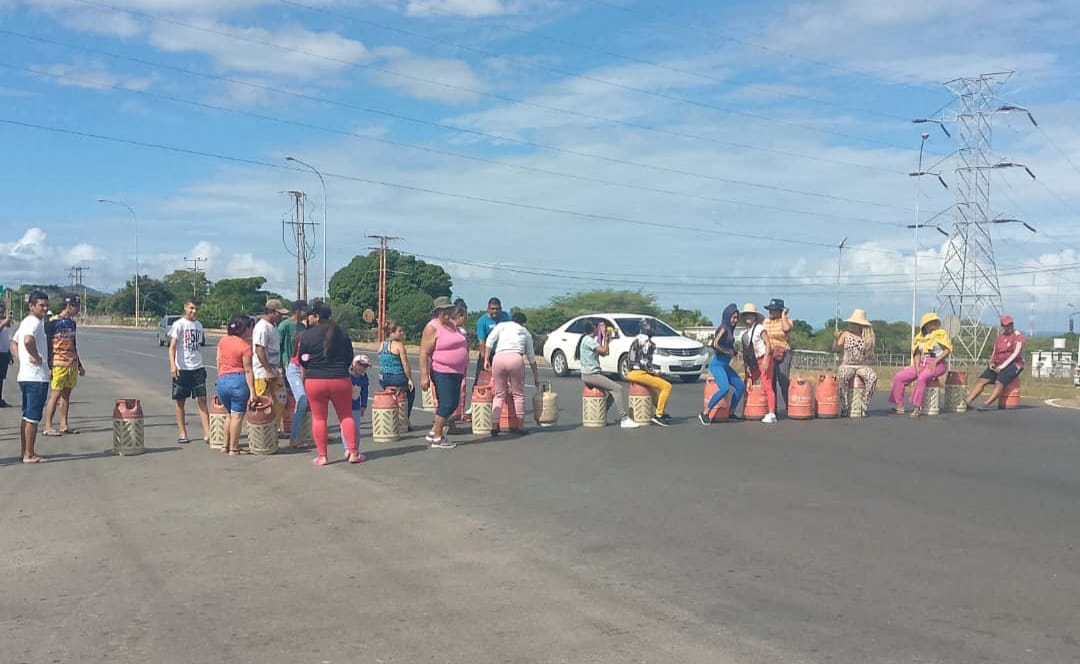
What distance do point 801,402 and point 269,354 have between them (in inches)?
324

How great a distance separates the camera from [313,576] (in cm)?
673

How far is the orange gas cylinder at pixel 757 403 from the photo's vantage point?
15836 millimetres

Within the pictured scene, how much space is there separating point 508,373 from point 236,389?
3.47 meters

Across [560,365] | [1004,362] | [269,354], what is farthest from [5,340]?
[1004,362]

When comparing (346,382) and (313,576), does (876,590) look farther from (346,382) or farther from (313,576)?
(346,382)

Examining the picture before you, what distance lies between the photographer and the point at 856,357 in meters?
16.4

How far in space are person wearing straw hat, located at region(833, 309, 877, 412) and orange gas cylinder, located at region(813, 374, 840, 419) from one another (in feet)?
0.48

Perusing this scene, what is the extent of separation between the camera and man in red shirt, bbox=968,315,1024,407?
60.3 feet

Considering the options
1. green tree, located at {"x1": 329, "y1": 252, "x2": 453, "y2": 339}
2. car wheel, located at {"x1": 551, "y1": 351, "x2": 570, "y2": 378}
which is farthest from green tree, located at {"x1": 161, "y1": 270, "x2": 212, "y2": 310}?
car wheel, located at {"x1": 551, "y1": 351, "x2": 570, "y2": 378}

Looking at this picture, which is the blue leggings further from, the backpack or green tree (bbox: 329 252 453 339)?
green tree (bbox: 329 252 453 339)

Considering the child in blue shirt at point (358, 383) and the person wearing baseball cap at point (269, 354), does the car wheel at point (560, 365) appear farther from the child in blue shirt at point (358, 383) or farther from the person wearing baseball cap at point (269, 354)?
the person wearing baseball cap at point (269, 354)

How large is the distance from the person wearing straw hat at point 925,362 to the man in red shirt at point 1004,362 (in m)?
1.86

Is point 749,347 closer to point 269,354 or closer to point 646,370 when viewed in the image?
point 646,370

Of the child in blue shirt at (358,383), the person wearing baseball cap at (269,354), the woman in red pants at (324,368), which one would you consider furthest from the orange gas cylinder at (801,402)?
the person wearing baseball cap at (269,354)
